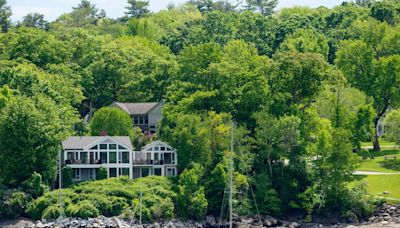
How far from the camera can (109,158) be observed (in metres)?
91.9

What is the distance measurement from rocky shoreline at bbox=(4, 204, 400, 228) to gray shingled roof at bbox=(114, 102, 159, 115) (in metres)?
22.7

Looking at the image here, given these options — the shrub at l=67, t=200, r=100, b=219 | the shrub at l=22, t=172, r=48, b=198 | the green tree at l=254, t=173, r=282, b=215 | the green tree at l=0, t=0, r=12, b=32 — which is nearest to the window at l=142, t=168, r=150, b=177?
the green tree at l=254, t=173, r=282, b=215

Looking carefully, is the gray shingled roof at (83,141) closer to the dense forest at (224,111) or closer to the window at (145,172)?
the dense forest at (224,111)

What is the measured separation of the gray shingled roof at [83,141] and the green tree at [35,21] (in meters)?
71.3

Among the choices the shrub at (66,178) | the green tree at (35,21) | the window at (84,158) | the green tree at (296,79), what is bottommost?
the shrub at (66,178)

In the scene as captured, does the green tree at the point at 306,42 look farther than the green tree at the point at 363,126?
Yes

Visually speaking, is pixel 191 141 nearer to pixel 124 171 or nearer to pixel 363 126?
pixel 124 171

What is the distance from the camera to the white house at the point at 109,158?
91438 millimetres

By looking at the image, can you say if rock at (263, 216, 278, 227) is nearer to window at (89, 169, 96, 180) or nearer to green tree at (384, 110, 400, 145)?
window at (89, 169, 96, 180)

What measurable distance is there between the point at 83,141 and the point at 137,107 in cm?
1687

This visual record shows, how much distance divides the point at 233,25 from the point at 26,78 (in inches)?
1910

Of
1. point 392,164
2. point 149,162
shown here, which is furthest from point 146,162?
point 392,164

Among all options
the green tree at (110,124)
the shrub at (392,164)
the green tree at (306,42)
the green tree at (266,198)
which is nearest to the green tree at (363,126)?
the shrub at (392,164)

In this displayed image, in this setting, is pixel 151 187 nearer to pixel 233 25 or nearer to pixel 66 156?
pixel 66 156
